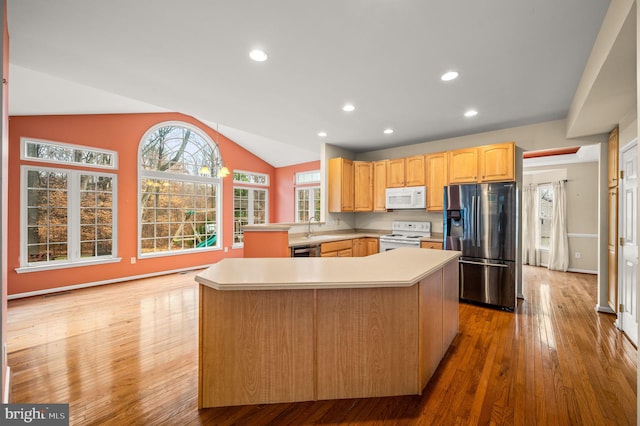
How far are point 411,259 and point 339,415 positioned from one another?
1.27m

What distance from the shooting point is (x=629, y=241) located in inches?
113

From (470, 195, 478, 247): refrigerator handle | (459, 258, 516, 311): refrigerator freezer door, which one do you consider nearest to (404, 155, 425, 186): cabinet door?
(470, 195, 478, 247): refrigerator handle

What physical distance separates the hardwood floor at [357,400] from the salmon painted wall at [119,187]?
891mm

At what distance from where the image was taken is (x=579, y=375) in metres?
2.16

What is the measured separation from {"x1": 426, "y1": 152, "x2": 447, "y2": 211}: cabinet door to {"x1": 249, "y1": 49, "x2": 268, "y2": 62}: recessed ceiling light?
10.5 feet

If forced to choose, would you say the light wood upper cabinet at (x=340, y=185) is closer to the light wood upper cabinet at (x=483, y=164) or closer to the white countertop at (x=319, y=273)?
the light wood upper cabinet at (x=483, y=164)

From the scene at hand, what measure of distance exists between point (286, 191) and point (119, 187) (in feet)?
13.2

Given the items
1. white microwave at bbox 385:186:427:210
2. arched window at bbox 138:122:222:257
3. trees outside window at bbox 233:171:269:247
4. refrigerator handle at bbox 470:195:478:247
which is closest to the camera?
refrigerator handle at bbox 470:195:478:247

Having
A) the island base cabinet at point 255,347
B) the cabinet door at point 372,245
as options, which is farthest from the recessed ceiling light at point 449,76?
the cabinet door at point 372,245

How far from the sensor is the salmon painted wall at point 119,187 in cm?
412

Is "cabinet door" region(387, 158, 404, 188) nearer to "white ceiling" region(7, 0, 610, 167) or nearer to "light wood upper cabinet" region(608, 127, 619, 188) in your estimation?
"white ceiling" region(7, 0, 610, 167)

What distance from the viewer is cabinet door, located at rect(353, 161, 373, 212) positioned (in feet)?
17.5

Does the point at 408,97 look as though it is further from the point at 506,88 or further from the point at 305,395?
the point at 305,395

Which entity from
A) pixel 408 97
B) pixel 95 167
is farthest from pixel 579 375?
pixel 95 167
